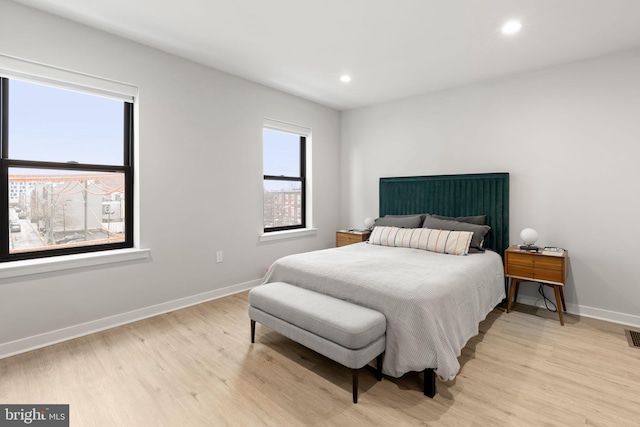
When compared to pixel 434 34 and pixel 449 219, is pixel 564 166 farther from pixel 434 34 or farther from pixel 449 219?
pixel 434 34

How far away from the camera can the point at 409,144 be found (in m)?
4.42

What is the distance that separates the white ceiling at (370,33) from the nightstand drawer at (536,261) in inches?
77.4

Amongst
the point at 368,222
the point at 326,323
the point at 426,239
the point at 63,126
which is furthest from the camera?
the point at 368,222

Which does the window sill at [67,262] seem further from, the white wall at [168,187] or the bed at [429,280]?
the bed at [429,280]

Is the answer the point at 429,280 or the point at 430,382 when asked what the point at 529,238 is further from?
the point at 430,382

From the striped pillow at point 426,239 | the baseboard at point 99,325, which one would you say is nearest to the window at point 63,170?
the baseboard at point 99,325

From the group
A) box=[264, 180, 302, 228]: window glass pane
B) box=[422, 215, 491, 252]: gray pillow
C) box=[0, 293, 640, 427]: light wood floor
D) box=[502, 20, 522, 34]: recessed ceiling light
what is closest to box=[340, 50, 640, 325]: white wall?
box=[422, 215, 491, 252]: gray pillow

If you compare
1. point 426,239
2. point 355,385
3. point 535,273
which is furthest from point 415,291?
point 535,273

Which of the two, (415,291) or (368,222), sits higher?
(368,222)

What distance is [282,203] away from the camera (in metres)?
4.53

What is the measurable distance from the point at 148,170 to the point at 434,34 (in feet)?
9.52

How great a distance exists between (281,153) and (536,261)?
332 cm

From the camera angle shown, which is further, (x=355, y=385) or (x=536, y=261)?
(x=536, y=261)

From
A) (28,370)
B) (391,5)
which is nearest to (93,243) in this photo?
(28,370)
